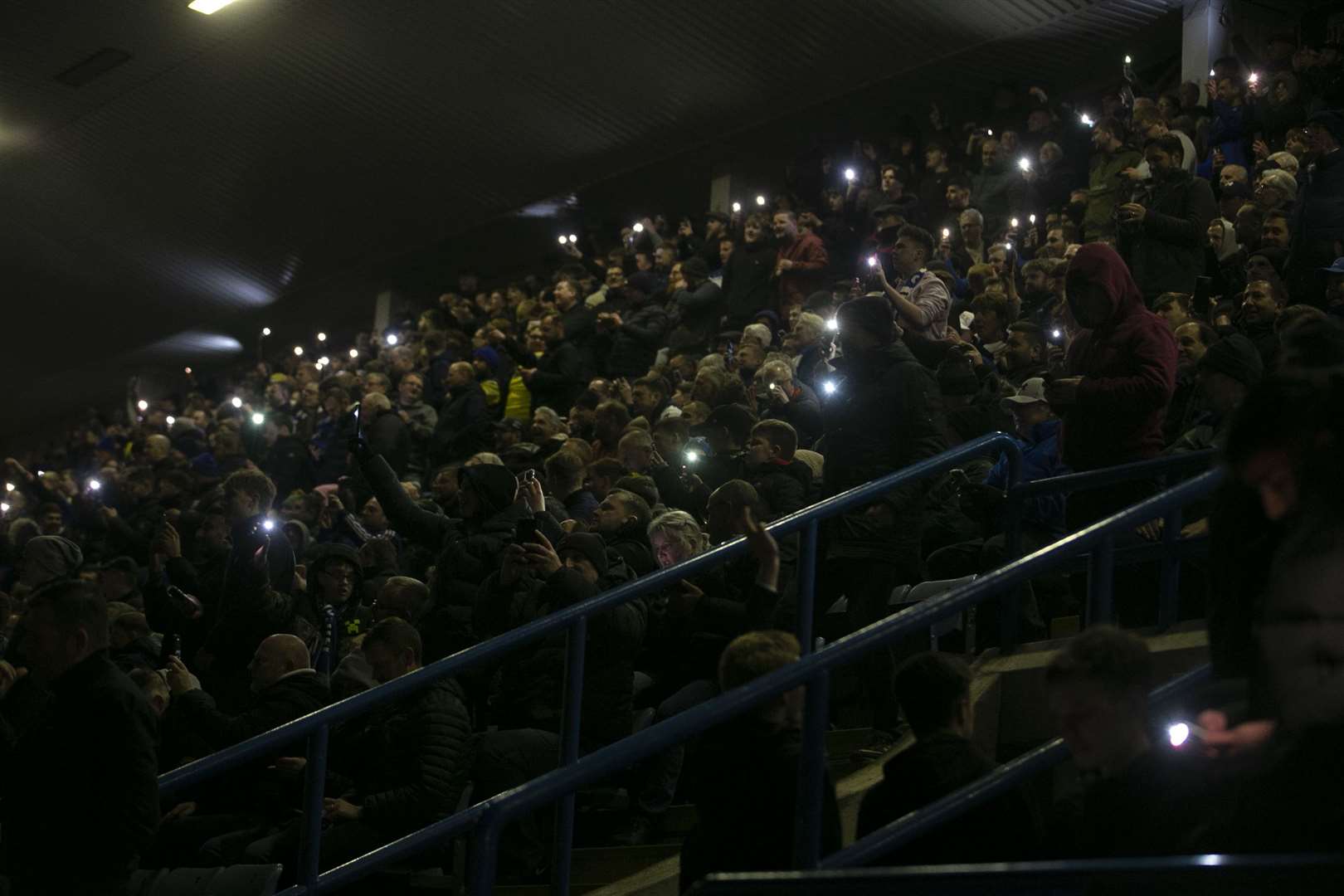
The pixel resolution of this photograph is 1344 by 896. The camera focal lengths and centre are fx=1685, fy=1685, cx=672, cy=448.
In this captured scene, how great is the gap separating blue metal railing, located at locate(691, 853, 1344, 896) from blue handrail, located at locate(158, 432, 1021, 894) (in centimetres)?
199

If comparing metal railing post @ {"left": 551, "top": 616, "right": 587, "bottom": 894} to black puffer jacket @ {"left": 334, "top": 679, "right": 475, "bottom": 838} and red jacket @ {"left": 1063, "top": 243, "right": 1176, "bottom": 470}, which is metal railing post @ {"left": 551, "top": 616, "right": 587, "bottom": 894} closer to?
black puffer jacket @ {"left": 334, "top": 679, "right": 475, "bottom": 838}

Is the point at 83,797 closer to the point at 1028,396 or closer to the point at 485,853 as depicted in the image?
the point at 485,853

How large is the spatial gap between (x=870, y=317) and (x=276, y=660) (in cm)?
254

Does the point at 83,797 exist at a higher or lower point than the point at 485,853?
higher

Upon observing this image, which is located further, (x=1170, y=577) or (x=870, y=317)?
(x=870, y=317)

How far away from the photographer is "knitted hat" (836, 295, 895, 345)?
20.5 ft

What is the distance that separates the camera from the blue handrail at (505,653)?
189 inches

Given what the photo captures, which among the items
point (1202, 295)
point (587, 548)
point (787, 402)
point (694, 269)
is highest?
point (694, 269)

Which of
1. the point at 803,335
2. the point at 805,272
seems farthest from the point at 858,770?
the point at 805,272

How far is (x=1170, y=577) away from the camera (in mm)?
4844

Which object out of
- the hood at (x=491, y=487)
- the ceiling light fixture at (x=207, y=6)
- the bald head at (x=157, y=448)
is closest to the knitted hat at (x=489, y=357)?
the bald head at (x=157, y=448)

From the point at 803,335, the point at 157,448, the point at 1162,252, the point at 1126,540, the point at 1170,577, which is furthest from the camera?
the point at 157,448

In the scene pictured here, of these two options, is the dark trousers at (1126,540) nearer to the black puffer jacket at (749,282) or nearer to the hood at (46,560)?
the hood at (46,560)

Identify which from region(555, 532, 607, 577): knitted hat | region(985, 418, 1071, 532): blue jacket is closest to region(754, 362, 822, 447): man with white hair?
region(985, 418, 1071, 532): blue jacket
